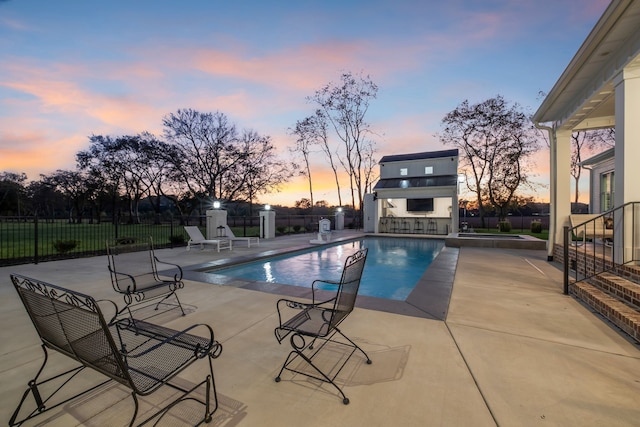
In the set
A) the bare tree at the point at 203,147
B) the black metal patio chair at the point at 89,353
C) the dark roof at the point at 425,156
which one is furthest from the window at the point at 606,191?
the bare tree at the point at 203,147

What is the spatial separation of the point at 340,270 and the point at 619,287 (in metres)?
5.11

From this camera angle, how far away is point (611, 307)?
127 inches

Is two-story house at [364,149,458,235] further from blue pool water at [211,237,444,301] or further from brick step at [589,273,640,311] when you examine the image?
brick step at [589,273,640,311]

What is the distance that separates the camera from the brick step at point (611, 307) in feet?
9.22

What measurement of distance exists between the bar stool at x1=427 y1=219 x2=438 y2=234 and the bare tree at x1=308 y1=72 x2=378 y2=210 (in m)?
7.01

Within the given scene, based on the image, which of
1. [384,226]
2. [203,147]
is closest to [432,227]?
[384,226]

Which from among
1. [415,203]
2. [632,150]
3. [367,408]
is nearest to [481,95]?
[415,203]

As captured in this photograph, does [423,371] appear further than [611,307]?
No

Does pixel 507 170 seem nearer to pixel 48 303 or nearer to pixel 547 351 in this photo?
pixel 547 351

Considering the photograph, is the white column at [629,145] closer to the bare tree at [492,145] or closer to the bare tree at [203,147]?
the bare tree at [492,145]

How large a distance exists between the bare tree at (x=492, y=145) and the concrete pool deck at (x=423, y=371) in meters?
21.7

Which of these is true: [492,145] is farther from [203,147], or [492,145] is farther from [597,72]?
[203,147]

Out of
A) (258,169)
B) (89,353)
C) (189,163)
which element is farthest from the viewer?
(258,169)

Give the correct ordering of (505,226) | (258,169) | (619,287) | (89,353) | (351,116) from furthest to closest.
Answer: (258,169) < (351,116) < (505,226) < (619,287) < (89,353)
